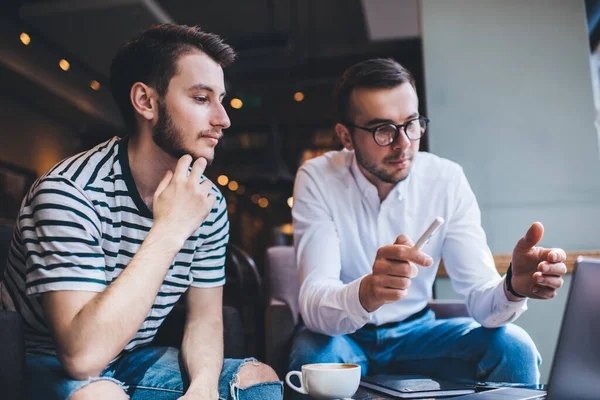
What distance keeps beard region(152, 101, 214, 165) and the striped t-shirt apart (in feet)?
0.37

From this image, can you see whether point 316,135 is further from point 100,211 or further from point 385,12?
point 100,211

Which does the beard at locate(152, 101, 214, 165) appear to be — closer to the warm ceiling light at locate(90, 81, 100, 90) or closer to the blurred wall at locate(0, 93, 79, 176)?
the blurred wall at locate(0, 93, 79, 176)

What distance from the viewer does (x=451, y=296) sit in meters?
2.46

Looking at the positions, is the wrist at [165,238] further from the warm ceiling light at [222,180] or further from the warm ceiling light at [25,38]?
the warm ceiling light at [222,180]

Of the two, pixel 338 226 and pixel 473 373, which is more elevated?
pixel 338 226

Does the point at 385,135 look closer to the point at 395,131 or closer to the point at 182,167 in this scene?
the point at 395,131

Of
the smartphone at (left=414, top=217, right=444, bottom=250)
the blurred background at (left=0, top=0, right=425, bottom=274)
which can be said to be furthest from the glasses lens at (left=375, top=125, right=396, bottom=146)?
the blurred background at (left=0, top=0, right=425, bottom=274)

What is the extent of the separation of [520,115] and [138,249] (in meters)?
2.01

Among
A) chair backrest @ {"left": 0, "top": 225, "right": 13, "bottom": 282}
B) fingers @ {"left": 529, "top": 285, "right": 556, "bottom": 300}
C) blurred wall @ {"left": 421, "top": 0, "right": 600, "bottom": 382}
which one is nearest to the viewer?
fingers @ {"left": 529, "top": 285, "right": 556, "bottom": 300}

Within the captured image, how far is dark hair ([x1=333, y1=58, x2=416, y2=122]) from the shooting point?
1796 mm

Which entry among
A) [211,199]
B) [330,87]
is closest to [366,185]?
[211,199]

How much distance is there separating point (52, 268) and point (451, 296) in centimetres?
188

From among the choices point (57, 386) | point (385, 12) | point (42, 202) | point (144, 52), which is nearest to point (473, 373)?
point (57, 386)

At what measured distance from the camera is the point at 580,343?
0.79 m
